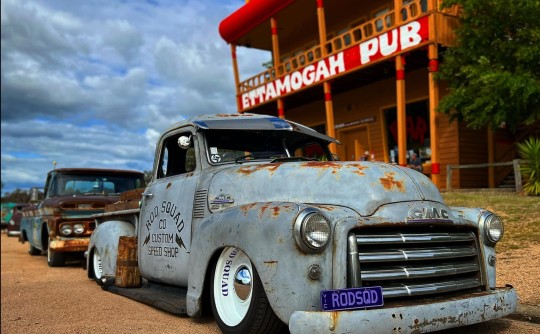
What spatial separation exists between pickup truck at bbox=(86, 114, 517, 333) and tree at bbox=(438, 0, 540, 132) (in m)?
7.18

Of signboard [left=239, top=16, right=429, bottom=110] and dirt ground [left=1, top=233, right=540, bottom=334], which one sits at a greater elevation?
signboard [left=239, top=16, right=429, bottom=110]

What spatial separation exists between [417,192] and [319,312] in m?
1.30

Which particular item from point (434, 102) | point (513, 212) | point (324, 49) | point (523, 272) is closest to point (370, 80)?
point (324, 49)

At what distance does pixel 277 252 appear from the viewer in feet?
10.6

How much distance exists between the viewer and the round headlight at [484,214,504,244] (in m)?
3.96

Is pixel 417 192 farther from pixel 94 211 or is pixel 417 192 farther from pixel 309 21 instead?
pixel 309 21

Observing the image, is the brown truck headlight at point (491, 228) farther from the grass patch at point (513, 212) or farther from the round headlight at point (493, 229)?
the grass patch at point (513, 212)

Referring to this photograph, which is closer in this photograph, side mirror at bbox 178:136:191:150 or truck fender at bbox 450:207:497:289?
truck fender at bbox 450:207:497:289

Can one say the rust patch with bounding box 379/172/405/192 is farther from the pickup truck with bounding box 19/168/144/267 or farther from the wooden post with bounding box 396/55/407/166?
the wooden post with bounding box 396/55/407/166

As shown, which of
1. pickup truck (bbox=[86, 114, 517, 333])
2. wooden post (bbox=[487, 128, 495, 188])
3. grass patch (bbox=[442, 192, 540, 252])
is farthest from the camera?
wooden post (bbox=[487, 128, 495, 188])

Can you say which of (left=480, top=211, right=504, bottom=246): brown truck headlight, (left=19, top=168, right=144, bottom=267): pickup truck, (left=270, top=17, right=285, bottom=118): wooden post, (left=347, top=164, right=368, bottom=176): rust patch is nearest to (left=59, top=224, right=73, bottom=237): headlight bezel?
(left=19, top=168, right=144, bottom=267): pickup truck

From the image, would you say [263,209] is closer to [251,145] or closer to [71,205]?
[251,145]

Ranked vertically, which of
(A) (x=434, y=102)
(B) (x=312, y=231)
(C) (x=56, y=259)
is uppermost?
(A) (x=434, y=102)

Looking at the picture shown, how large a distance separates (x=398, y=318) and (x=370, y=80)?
48.5 feet
